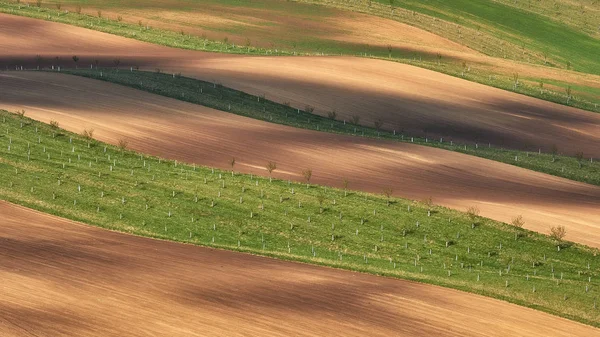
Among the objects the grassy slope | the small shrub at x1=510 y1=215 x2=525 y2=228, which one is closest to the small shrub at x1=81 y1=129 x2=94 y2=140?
the small shrub at x1=510 y1=215 x2=525 y2=228

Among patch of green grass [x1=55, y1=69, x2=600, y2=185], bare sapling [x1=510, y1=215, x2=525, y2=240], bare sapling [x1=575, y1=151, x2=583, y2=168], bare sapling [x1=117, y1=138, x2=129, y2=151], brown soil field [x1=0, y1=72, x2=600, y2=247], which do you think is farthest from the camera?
bare sapling [x1=575, y1=151, x2=583, y2=168]

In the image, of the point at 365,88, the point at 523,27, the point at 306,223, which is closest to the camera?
the point at 306,223

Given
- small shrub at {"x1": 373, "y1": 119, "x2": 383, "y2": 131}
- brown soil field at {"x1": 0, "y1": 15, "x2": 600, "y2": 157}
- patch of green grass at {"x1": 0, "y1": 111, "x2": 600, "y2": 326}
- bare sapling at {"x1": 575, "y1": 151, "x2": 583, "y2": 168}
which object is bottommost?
patch of green grass at {"x1": 0, "y1": 111, "x2": 600, "y2": 326}

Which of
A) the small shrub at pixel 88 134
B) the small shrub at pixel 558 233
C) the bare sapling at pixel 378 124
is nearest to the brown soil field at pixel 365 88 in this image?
the bare sapling at pixel 378 124

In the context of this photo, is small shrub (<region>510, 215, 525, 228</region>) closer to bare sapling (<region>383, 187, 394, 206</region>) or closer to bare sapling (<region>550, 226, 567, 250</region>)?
bare sapling (<region>550, 226, 567, 250</region>)

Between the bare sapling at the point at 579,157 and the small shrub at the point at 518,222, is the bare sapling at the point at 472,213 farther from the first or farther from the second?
the bare sapling at the point at 579,157

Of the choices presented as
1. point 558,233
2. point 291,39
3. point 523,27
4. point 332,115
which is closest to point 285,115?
point 332,115

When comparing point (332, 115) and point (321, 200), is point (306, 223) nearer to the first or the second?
point (321, 200)
